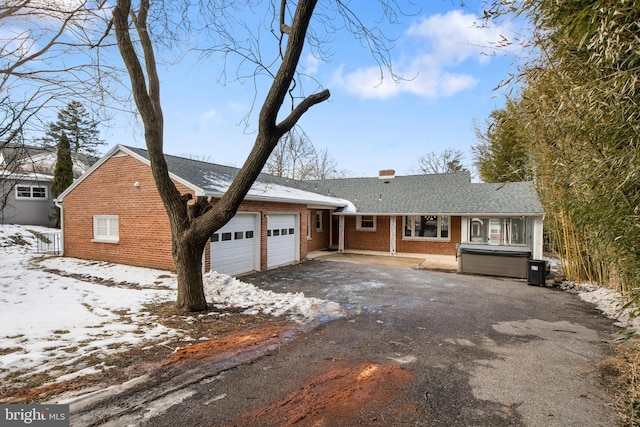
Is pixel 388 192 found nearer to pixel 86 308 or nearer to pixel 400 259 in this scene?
pixel 400 259

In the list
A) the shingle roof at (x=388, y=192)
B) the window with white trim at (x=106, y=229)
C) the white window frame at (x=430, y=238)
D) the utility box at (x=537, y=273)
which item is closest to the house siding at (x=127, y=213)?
the window with white trim at (x=106, y=229)

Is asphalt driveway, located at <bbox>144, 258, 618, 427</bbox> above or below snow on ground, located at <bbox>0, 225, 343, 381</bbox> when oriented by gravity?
below

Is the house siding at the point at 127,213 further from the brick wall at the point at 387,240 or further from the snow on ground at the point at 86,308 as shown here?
the brick wall at the point at 387,240

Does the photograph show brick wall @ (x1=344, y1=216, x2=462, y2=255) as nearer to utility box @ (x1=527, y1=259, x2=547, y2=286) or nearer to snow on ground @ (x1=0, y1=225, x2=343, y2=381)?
Answer: utility box @ (x1=527, y1=259, x2=547, y2=286)

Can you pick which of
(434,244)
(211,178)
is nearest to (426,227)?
(434,244)

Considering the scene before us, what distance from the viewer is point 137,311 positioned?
19.3 feet

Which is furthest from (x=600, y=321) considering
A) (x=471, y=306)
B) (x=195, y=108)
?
(x=195, y=108)

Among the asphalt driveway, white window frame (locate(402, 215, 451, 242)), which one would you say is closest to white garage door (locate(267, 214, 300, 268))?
the asphalt driveway

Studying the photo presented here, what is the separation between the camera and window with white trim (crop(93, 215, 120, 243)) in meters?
10.7

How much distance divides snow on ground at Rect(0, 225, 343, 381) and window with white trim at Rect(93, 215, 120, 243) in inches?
35.3

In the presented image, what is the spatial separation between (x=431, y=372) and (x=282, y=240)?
8.86 meters

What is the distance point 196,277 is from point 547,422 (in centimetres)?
542

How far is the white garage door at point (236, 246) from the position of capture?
368 inches

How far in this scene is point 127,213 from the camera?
10242mm
